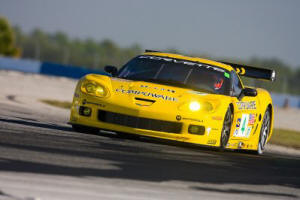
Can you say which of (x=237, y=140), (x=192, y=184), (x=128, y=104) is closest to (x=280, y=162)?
(x=237, y=140)

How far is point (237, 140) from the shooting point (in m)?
10.8

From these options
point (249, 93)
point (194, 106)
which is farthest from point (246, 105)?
point (194, 106)

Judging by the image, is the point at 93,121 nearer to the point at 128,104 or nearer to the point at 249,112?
the point at 128,104

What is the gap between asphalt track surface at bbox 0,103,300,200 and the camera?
5.69 m

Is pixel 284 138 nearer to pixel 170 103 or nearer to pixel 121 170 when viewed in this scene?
pixel 170 103

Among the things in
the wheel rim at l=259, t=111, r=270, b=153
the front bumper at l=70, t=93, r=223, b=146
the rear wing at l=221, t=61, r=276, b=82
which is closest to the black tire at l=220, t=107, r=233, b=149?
the front bumper at l=70, t=93, r=223, b=146

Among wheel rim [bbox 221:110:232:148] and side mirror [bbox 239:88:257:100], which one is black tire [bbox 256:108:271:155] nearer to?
side mirror [bbox 239:88:257:100]

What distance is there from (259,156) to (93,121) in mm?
2858

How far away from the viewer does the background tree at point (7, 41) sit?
79.9 m

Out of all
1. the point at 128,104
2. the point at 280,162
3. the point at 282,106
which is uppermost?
the point at 128,104

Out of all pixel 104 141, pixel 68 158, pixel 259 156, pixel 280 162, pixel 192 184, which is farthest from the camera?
pixel 259 156

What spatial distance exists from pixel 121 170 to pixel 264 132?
5683 mm

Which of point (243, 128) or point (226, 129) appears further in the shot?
point (243, 128)

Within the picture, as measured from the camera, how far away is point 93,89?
981 cm
